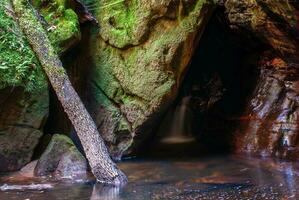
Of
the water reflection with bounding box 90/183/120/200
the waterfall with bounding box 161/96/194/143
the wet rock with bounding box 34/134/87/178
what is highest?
the waterfall with bounding box 161/96/194/143

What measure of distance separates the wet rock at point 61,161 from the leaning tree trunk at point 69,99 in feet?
2.23

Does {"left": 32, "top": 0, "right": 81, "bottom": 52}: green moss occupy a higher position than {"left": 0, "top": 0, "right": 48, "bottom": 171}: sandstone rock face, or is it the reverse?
{"left": 32, "top": 0, "right": 81, "bottom": 52}: green moss

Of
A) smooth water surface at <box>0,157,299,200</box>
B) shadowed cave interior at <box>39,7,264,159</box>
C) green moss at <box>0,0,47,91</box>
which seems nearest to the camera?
smooth water surface at <box>0,157,299,200</box>

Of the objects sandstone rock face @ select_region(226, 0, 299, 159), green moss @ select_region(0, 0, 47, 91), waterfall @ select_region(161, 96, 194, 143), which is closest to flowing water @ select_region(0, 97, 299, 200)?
sandstone rock face @ select_region(226, 0, 299, 159)

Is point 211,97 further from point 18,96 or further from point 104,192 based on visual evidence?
point 104,192

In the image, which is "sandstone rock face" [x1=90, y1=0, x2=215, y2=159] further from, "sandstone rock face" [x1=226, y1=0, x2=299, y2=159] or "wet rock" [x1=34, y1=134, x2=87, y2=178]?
"wet rock" [x1=34, y1=134, x2=87, y2=178]

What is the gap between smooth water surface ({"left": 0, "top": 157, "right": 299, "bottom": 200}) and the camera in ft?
20.4

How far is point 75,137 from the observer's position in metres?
9.78

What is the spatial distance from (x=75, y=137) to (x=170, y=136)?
10.6 ft

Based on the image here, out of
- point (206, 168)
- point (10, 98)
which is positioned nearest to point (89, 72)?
point (10, 98)

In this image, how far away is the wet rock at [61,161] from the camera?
26.5 ft

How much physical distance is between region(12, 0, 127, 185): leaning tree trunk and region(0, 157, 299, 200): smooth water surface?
320 mm

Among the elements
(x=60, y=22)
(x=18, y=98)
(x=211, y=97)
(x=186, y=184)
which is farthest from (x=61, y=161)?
(x=211, y=97)

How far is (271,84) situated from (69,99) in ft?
16.8
